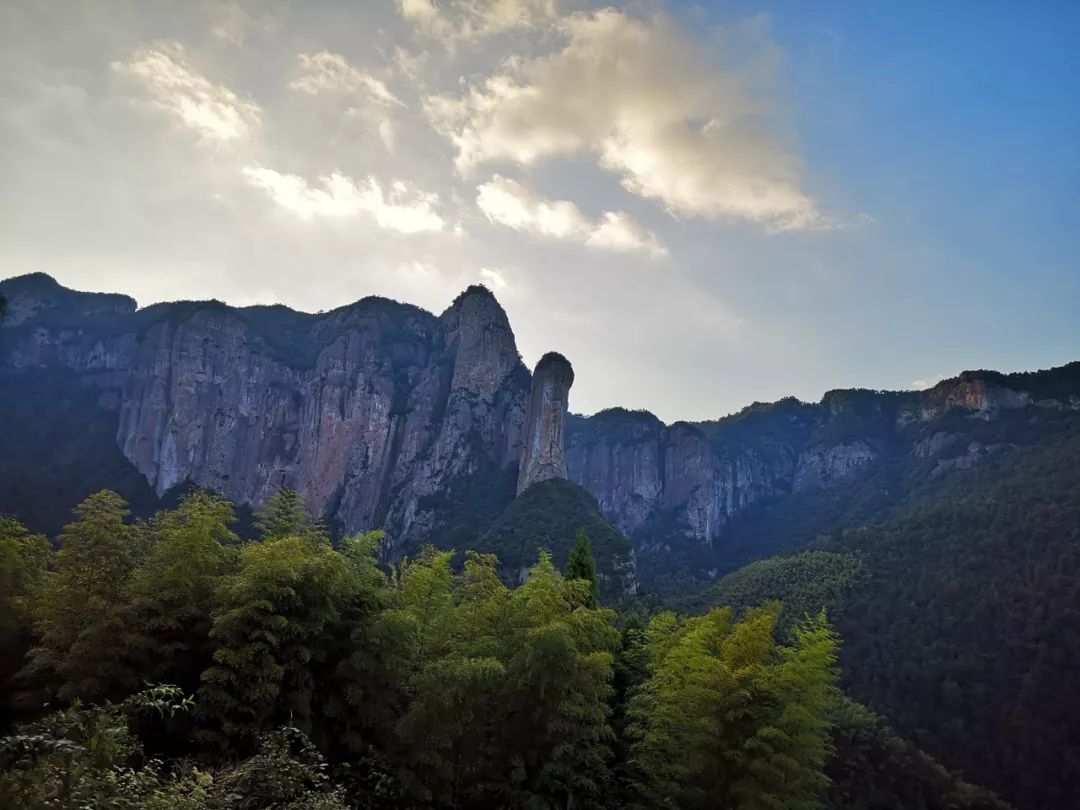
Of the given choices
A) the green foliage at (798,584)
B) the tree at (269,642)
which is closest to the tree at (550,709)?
the tree at (269,642)

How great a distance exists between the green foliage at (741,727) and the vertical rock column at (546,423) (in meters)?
67.8

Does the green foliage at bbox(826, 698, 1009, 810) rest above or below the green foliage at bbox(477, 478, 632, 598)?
below

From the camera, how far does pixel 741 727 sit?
15805mm

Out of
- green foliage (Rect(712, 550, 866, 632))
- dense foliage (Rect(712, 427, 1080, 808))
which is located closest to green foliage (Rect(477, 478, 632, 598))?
green foliage (Rect(712, 550, 866, 632))

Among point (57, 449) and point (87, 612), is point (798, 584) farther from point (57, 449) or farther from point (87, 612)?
point (57, 449)

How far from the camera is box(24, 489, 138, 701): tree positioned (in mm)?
11945

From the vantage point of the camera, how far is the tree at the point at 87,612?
39.2ft

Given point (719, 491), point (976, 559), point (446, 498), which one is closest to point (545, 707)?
point (976, 559)

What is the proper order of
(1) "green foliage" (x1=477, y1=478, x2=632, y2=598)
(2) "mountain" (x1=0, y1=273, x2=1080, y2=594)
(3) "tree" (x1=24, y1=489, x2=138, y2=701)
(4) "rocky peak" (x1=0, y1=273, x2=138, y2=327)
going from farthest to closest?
(4) "rocky peak" (x1=0, y1=273, x2=138, y2=327)
(2) "mountain" (x1=0, y1=273, x2=1080, y2=594)
(1) "green foliage" (x1=477, y1=478, x2=632, y2=598)
(3) "tree" (x1=24, y1=489, x2=138, y2=701)

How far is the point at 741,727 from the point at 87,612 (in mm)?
14464

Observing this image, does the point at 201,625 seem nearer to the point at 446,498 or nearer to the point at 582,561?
the point at 582,561

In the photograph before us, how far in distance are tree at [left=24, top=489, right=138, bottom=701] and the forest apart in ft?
0.12

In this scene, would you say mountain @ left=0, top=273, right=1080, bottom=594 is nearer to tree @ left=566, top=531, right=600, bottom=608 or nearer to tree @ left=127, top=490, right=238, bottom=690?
tree @ left=566, top=531, right=600, bottom=608

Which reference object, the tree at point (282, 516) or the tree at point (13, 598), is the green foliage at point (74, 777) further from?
the tree at point (282, 516)
